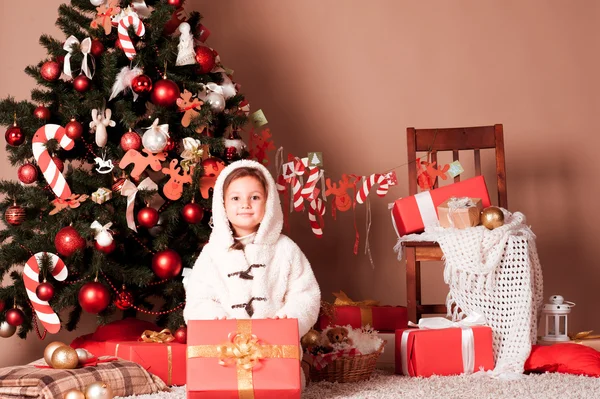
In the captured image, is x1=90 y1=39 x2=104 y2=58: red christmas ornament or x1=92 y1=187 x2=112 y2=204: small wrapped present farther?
x1=90 y1=39 x2=104 y2=58: red christmas ornament

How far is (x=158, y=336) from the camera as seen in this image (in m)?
2.77

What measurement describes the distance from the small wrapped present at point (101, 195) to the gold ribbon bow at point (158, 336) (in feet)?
1.72

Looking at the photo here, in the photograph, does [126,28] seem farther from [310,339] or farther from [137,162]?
[310,339]

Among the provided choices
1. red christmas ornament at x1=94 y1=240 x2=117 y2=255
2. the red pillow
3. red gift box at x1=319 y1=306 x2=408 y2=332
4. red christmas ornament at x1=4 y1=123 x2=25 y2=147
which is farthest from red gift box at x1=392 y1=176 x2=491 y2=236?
red christmas ornament at x1=4 y1=123 x2=25 y2=147

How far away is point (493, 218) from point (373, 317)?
67cm

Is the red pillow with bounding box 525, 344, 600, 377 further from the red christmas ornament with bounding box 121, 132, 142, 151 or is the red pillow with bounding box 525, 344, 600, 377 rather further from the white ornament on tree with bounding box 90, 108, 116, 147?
the white ornament on tree with bounding box 90, 108, 116, 147

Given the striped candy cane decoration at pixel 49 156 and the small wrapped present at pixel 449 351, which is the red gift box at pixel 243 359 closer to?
the small wrapped present at pixel 449 351

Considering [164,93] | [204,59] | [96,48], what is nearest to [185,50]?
[204,59]

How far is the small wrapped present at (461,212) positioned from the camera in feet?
9.55

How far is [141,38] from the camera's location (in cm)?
295

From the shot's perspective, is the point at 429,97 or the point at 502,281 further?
the point at 429,97

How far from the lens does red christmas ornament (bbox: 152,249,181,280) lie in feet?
9.16

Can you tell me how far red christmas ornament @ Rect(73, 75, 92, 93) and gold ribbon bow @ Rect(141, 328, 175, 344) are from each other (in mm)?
958

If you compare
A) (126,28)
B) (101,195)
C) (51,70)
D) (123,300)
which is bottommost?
(123,300)
